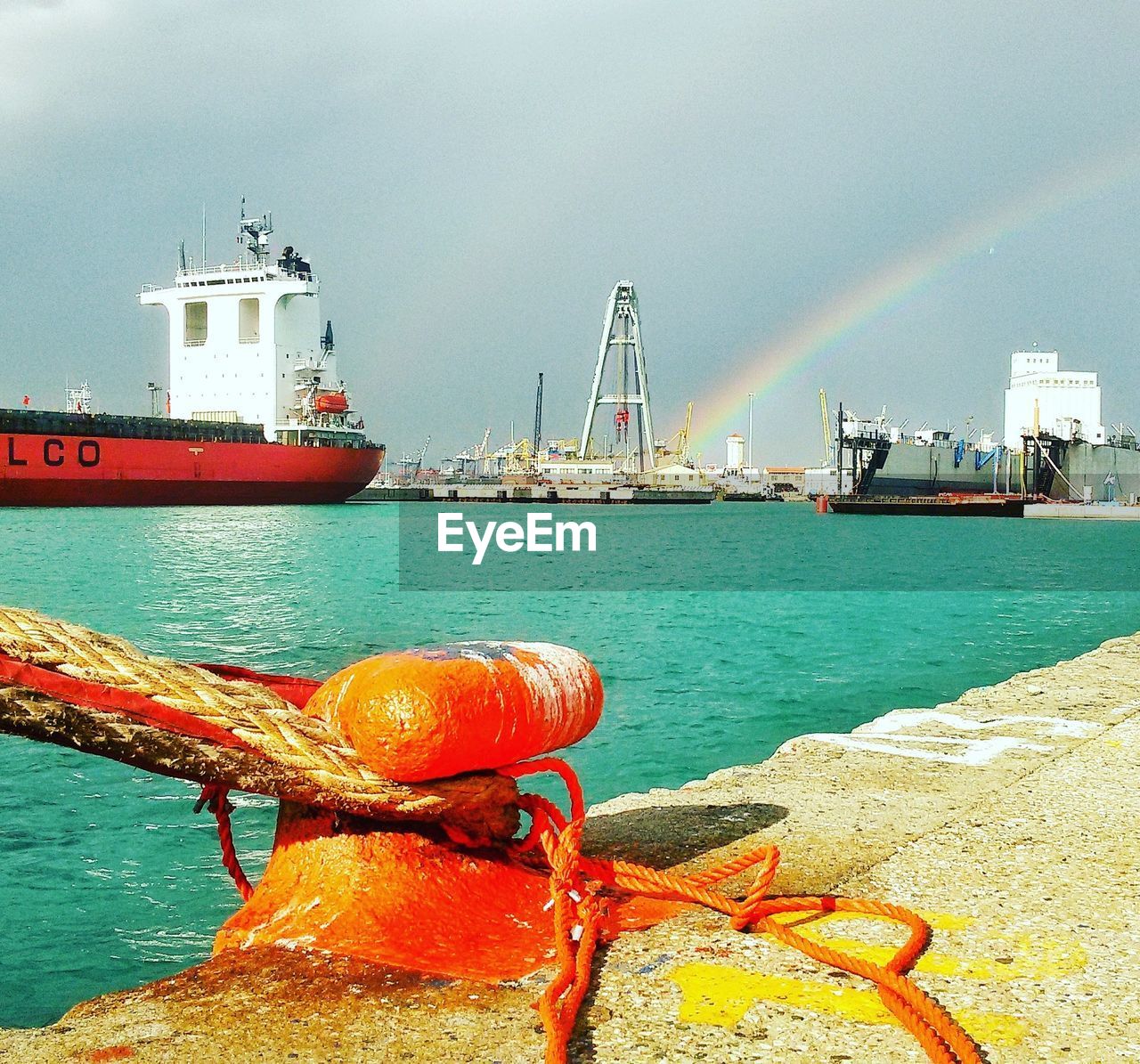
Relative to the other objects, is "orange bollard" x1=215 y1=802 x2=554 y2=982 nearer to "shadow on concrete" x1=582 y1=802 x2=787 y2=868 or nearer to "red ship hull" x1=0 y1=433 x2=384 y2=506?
"shadow on concrete" x1=582 y1=802 x2=787 y2=868

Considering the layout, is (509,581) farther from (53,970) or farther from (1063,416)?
(1063,416)

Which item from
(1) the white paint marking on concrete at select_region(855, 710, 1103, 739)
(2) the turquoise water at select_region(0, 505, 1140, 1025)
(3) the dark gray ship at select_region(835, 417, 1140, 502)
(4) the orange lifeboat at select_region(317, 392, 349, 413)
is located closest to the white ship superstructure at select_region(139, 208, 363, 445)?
(4) the orange lifeboat at select_region(317, 392, 349, 413)

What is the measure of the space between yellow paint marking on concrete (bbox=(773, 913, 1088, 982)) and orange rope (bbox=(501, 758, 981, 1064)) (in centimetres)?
5

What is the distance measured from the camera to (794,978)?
2.10 meters

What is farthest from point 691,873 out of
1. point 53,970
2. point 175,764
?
point 53,970

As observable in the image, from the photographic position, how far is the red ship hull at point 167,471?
41.9 metres

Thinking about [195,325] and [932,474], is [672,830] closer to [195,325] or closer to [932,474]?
[195,325]

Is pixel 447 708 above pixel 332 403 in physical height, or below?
below

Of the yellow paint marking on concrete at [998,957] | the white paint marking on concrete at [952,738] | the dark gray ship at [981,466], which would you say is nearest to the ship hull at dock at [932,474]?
the dark gray ship at [981,466]

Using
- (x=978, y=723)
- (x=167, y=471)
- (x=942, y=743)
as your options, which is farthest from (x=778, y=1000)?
(x=167, y=471)

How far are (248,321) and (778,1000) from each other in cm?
5651

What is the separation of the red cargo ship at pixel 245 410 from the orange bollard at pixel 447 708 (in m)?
45.6

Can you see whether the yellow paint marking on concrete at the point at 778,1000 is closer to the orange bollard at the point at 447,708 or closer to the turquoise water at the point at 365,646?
the orange bollard at the point at 447,708

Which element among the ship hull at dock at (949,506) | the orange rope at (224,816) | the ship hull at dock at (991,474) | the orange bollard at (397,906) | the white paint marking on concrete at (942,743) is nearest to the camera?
the orange bollard at (397,906)
